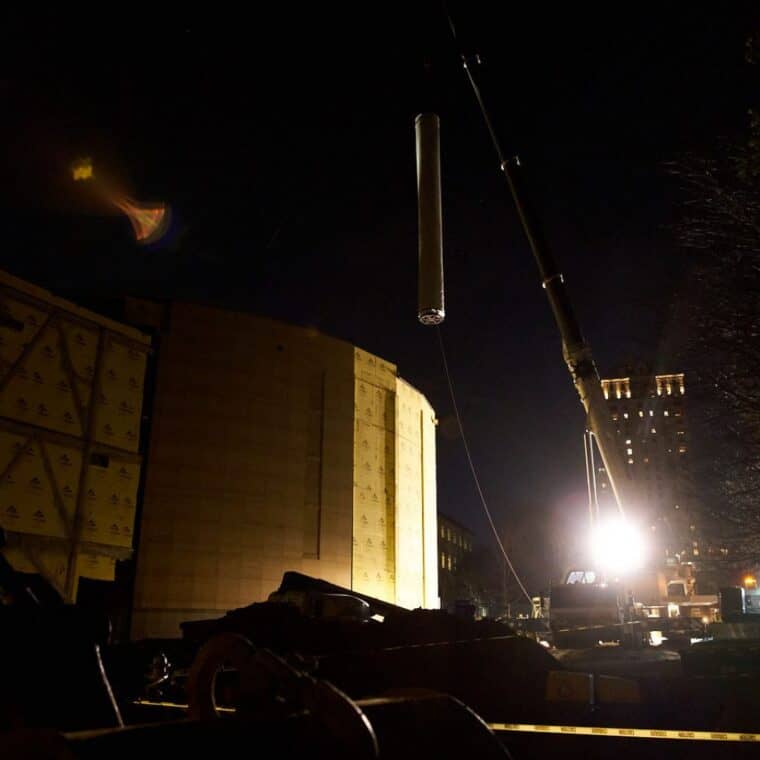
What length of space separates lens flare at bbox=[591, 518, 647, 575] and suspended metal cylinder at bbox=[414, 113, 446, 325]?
6.84 m

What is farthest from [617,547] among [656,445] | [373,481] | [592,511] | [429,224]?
[656,445]

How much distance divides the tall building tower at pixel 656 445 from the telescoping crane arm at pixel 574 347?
0.89ft

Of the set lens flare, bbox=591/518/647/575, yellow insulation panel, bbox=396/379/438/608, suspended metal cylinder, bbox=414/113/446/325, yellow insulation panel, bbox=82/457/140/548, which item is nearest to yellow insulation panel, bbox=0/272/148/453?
yellow insulation panel, bbox=82/457/140/548

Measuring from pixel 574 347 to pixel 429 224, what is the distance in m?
5.27

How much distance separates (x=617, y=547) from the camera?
14.9 meters

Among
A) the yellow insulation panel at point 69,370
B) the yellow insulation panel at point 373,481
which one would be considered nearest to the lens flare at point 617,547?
the yellow insulation panel at point 373,481

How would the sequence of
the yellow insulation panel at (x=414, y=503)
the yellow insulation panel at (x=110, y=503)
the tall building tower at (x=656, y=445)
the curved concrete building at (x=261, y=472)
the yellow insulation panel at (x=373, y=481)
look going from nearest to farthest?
the yellow insulation panel at (x=110, y=503), the tall building tower at (x=656, y=445), the curved concrete building at (x=261, y=472), the yellow insulation panel at (x=373, y=481), the yellow insulation panel at (x=414, y=503)

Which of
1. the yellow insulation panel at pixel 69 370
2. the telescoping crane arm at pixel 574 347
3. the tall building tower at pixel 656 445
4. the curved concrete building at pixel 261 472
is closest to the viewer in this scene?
the yellow insulation panel at pixel 69 370

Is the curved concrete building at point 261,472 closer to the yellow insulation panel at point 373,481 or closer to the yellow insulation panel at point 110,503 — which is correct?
the yellow insulation panel at point 373,481

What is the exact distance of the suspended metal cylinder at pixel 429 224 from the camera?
984cm

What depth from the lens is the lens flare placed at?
46.1 feet

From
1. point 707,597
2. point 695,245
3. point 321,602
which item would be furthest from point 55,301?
point 707,597

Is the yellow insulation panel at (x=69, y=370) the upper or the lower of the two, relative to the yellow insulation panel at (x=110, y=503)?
upper

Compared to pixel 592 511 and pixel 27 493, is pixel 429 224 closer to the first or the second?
pixel 27 493
